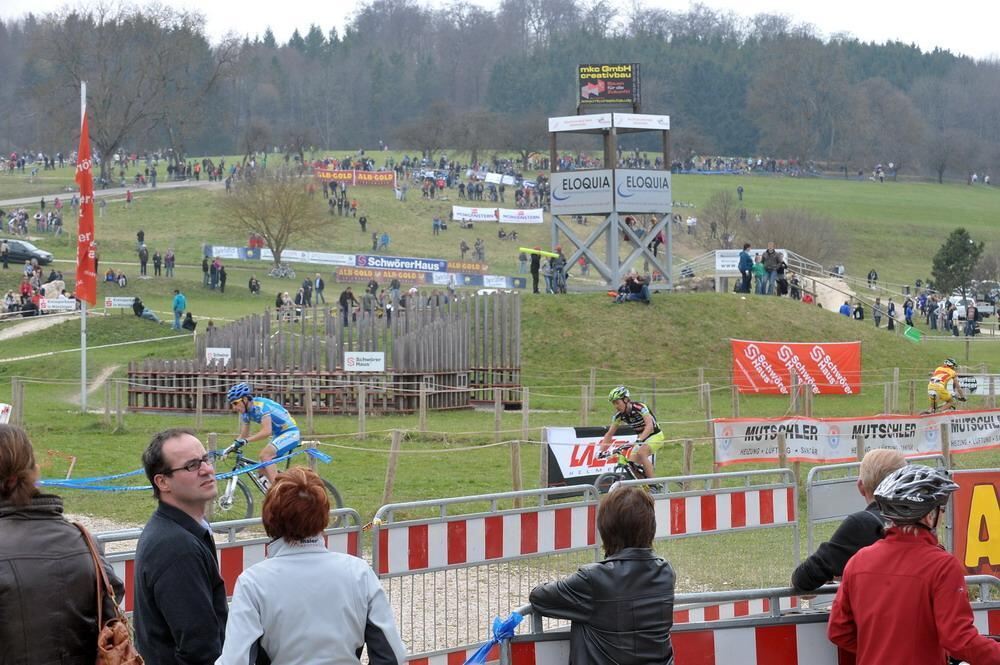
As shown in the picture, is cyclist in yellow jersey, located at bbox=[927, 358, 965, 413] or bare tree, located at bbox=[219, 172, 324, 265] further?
bare tree, located at bbox=[219, 172, 324, 265]

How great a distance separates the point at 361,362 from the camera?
98.2ft

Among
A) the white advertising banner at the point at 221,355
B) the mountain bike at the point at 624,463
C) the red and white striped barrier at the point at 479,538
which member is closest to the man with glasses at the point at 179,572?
the red and white striped barrier at the point at 479,538

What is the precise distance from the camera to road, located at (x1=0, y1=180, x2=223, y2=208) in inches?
3209

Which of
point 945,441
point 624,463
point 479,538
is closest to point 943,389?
point 945,441

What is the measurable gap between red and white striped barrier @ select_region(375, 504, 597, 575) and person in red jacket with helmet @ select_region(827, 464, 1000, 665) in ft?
9.78

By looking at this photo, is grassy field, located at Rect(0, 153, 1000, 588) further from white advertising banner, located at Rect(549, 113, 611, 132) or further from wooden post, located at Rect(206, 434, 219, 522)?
white advertising banner, located at Rect(549, 113, 611, 132)

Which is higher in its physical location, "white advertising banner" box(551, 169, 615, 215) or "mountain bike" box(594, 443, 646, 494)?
"white advertising banner" box(551, 169, 615, 215)

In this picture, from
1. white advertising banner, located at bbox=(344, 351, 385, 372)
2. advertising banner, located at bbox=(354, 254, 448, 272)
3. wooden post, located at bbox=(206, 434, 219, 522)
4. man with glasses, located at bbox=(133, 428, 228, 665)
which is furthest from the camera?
advertising banner, located at bbox=(354, 254, 448, 272)

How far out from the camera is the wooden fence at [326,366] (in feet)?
96.8

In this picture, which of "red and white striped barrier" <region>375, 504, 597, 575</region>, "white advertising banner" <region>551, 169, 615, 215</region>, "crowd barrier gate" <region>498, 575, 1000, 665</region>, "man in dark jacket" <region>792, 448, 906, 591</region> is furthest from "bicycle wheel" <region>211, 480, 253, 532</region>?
"white advertising banner" <region>551, 169, 615, 215</region>

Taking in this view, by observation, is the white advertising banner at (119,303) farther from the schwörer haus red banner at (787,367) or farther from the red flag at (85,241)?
the schwörer haus red banner at (787,367)

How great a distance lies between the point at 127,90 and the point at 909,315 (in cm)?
6197

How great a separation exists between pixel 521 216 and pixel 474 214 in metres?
2.94

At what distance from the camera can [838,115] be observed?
5448 inches
